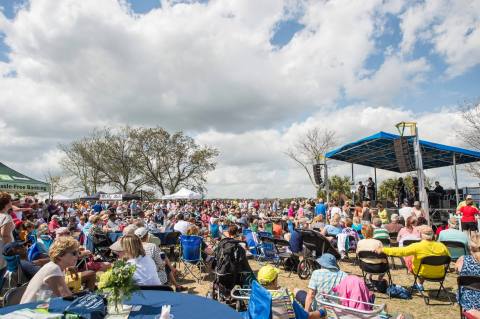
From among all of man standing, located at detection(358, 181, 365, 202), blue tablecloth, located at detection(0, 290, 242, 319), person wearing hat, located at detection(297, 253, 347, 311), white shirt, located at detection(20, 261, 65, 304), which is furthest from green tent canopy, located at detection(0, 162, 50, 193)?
man standing, located at detection(358, 181, 365, 202)

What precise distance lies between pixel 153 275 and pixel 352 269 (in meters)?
5.54

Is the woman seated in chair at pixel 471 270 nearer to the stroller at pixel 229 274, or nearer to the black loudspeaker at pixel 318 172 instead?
the stroller at pixel 229 274

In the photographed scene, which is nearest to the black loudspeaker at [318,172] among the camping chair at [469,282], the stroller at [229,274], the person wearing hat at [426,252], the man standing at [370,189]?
the man standing at [370,189]

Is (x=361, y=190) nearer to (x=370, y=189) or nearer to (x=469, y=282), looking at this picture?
(x=370, y=189)

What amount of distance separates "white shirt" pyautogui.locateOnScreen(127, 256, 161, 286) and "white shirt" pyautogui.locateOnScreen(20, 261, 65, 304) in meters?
0.75

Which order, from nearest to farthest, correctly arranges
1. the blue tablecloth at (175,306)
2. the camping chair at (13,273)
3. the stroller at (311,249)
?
1. the blue tablecloth at (175,306)
2. the camping chair at (13,273)
3. the stroller at (311,249)

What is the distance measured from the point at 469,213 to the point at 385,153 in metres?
6.60

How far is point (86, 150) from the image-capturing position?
1417 inches

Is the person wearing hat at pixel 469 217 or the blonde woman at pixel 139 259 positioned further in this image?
the person wearing hat at pixel 469 217

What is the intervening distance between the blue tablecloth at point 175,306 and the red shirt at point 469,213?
31.4ft

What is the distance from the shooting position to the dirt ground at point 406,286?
16.5ft

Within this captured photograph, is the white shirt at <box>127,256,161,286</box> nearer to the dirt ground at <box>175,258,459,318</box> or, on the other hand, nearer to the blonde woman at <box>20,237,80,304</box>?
the blonde woman at <box>20,237,80,304</box>

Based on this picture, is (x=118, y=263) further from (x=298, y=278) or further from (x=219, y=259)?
(x=298, y=278)

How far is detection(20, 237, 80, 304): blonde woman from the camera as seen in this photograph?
2896 millimetres
